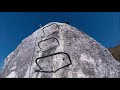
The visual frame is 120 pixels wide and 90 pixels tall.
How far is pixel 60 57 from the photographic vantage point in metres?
3.19

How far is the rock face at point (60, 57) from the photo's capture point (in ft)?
9.98

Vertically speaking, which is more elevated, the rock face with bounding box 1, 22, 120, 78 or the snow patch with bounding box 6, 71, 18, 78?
the rock face with bounding box 1, 22, 120, 78

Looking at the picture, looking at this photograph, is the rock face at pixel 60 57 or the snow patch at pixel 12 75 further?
the snow patch at pixel 12 75

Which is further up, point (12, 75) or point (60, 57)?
point (60, 57)

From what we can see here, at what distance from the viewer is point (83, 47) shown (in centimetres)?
352

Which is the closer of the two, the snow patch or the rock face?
the rock face

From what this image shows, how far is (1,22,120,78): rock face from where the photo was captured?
304 centimetres
